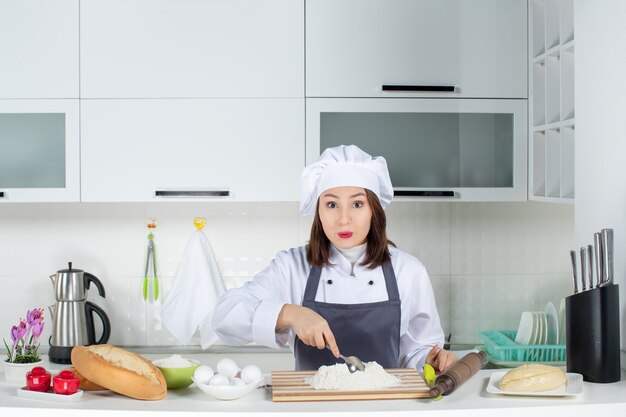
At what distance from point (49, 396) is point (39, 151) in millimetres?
1401

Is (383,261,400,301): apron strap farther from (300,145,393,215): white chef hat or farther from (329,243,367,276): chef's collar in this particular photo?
(300,145,393,215): white chef hat

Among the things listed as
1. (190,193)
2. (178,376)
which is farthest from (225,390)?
(190,193)

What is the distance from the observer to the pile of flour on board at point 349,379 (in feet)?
4.29

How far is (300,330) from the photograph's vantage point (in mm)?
1515

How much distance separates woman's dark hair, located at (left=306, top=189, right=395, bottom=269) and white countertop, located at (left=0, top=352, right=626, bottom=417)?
1.96 ft

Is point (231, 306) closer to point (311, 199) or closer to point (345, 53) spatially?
point (311, 199)

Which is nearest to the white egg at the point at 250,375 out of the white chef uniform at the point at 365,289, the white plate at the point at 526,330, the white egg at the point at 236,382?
the white egg at the point at 236,382

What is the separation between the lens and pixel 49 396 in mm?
1269

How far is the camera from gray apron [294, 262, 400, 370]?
1.91m

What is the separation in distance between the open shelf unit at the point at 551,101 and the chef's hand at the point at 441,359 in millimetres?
844

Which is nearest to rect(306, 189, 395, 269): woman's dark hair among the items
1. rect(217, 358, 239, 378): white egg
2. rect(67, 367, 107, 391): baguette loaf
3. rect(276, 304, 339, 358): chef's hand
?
rect(276, 304, 339, 358): chef's hand

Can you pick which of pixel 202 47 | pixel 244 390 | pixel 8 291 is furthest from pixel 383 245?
pixel 8 291

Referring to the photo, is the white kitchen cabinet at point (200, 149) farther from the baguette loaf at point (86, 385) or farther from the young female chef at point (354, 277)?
the baguette loaf at point (86, 385)

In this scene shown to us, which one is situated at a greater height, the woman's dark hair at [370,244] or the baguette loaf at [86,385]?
the woman's dark hair at [370,244]
